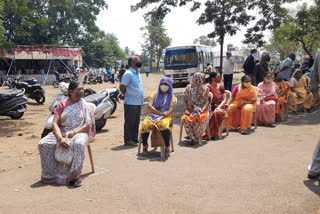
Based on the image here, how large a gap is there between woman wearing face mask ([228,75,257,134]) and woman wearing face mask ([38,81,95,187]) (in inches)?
160

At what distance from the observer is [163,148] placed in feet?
18.2

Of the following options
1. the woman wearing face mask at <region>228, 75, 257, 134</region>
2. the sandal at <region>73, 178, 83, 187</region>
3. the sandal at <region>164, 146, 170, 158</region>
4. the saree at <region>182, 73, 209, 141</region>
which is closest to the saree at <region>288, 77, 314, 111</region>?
the woman wearing face mask at <region>228, 75, 257, 134</region>

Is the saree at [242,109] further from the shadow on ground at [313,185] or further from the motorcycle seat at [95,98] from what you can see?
the shadow on ground at [313,185]

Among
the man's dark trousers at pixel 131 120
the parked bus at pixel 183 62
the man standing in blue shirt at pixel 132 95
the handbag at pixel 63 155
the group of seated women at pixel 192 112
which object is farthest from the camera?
the parked bus at pixel 183 62

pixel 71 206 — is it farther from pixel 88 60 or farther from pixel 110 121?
pixel 88 60

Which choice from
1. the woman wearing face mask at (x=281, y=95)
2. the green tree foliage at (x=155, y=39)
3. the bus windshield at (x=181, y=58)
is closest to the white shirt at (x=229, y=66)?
the woman wearing face mask at (x=281, y=95)

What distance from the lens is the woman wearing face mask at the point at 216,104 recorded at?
22.4 ft

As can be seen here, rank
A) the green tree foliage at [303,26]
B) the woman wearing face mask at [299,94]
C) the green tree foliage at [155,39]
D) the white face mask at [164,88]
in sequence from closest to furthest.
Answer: the white face mask at [164,88] → the woman wearing face mask at [299,94] → the green tree foliage at [303,26] → the green tree foliage at [155,39]

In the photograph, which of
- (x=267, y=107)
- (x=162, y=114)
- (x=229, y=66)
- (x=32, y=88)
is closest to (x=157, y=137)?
(x=162, y=114)

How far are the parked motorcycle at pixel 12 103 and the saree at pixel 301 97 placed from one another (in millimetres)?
8363

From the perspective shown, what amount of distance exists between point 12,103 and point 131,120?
16.5ft

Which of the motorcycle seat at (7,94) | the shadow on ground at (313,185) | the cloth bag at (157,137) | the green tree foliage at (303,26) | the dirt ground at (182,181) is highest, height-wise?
the green tree foliage at (303,26)

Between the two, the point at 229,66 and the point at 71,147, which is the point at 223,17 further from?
the point at 71,147

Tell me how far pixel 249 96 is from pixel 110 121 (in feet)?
14.2
